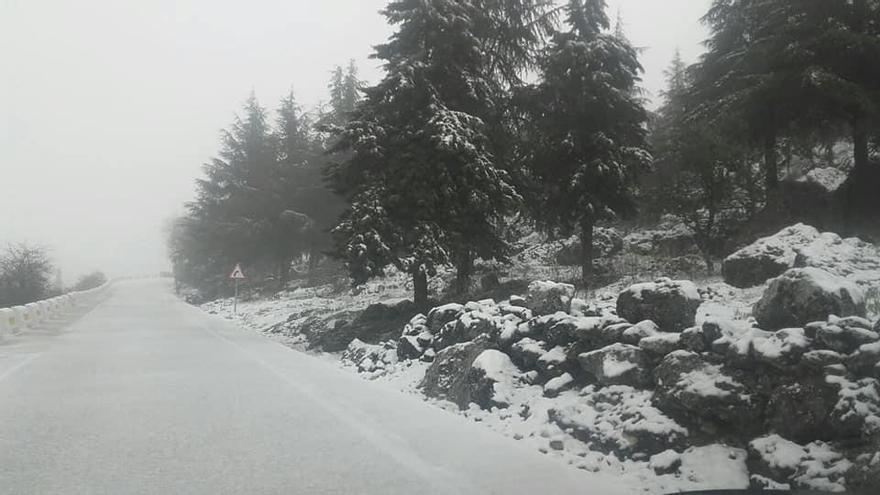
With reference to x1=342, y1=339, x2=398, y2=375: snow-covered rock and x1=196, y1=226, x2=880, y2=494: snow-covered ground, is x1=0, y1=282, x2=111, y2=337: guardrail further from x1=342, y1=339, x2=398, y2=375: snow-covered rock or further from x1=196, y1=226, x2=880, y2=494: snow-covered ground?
x1=196, y1=226, x2=880, y2=494: snow-covered ground

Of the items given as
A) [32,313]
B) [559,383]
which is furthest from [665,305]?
[32,313]

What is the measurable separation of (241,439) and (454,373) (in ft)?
10.7

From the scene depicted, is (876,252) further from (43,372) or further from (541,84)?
(43,372)

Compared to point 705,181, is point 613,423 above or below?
below

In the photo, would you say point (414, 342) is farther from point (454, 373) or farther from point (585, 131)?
point (585, 131)

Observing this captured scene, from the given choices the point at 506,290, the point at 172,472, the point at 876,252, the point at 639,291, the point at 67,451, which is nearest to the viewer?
the point at 172,472

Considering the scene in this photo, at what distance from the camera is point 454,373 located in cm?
791

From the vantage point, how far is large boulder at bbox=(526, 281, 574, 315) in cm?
823

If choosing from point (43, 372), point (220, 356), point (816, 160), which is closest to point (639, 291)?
point (220, 356)

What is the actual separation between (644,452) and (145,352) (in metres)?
11.1

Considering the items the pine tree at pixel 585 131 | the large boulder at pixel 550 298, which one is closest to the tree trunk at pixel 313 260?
the pine tree at pixel 585 131

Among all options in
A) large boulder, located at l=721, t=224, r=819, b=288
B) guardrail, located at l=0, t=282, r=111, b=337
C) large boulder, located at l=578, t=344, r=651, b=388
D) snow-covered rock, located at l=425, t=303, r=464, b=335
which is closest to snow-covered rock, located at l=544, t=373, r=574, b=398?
large boulder, located at l=578, t=344, r=651, b=388

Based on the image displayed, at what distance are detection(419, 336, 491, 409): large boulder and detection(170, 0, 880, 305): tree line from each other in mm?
5044

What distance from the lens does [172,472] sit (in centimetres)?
465
